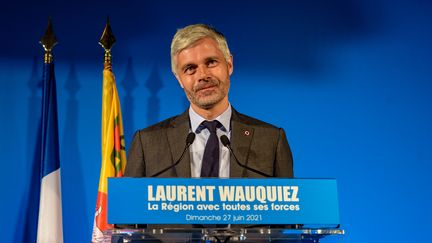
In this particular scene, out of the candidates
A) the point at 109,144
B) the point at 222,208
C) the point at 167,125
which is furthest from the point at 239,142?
the point at 109,144

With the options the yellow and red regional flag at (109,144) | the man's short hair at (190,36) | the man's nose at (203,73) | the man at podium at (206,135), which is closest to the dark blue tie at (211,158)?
the man at podium at (206,135)

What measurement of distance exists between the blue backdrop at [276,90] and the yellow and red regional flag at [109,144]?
8.6 inches

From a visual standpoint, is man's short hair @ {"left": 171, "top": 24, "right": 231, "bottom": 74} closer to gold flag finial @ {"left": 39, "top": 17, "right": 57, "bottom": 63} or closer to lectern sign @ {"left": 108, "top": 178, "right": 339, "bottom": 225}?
lectern sign @ {"left": 108, "top": 178, "right": 339, "bottom": 225}

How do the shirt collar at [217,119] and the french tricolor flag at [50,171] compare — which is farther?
the french tricolor flag at [50,171]

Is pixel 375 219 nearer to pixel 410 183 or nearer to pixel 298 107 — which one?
pixel 410 183

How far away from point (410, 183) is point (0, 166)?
7.95ft

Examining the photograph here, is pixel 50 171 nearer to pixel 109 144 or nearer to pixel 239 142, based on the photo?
pixel 109 144

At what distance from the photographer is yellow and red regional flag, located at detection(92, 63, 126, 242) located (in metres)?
3.07

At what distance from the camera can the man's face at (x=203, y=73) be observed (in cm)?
209

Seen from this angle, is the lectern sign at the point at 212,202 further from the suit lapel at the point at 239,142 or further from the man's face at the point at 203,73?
the man's face at the point at 203,73

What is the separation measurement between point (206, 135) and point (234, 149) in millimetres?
129

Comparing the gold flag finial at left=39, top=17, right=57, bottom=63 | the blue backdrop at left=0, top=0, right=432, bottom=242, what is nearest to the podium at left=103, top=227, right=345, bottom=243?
the blue backdrop at left=0, top=0, right=432, bottom=242

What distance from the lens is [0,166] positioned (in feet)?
11.1

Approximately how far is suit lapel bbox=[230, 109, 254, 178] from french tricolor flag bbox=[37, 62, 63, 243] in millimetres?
1479
